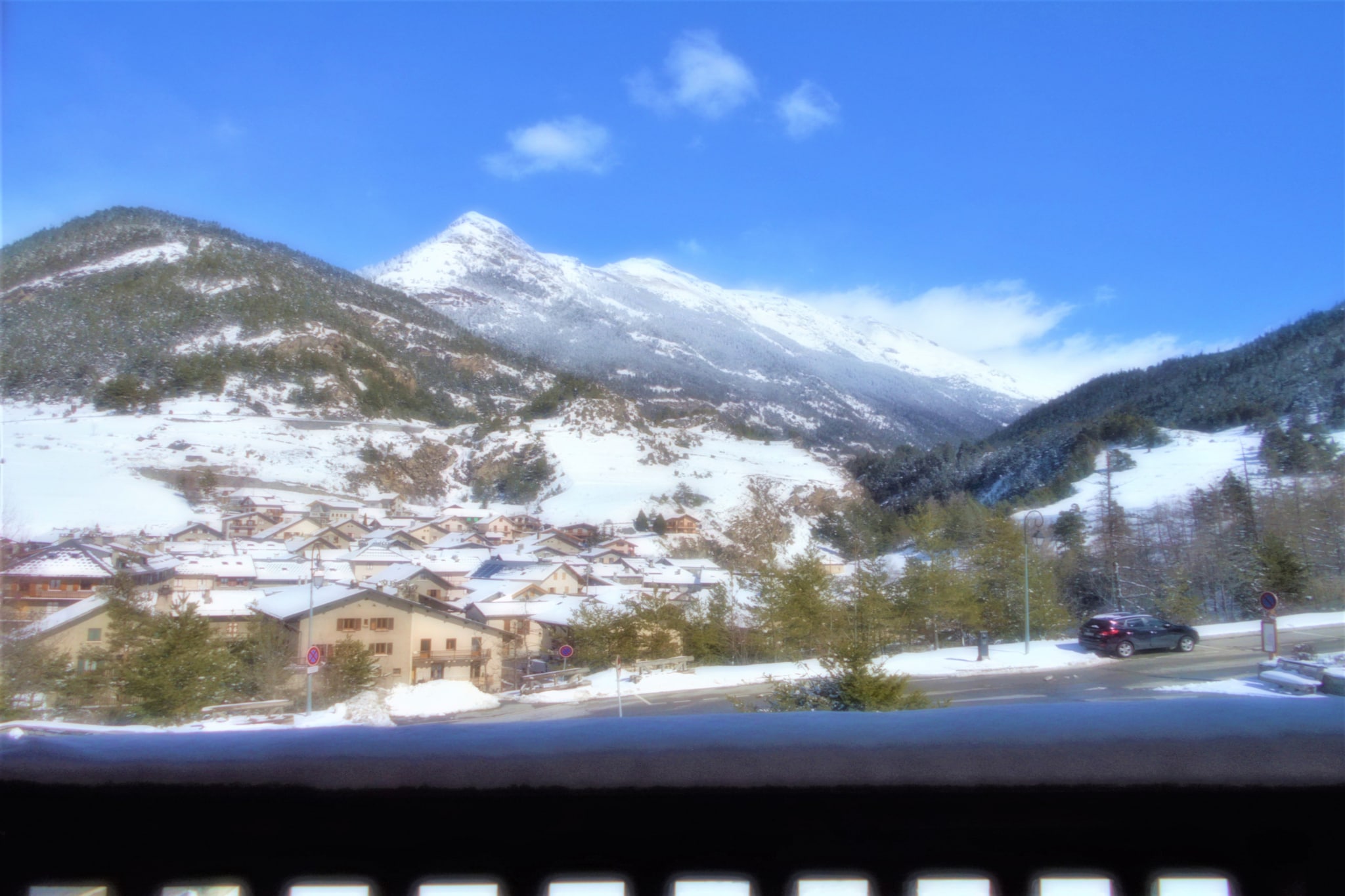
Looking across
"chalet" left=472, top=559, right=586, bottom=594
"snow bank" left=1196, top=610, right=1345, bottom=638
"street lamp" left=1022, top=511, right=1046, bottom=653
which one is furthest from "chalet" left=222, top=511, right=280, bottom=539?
"snow bank" left=1196, top=610, right=1345, bottom=638

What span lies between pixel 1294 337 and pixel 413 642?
13.8 ft

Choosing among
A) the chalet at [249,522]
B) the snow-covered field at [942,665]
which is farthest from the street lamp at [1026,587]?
the chalet at [249,522]

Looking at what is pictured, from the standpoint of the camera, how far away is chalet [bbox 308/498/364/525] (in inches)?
143

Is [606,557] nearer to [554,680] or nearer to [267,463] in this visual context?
[554,680]

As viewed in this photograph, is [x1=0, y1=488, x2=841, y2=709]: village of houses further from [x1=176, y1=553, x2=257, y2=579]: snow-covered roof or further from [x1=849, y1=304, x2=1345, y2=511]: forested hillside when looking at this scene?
[x1=849, y1=304, x2=1345, y2=511]: forested hillside

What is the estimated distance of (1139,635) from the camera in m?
3.02

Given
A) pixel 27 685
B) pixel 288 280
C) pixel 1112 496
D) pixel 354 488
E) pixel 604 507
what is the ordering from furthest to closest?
pixel 604 507
pixel 288 280
pixel 354 488
pixel 1112 496
pixel 27 685

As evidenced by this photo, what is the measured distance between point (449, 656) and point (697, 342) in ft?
13.1

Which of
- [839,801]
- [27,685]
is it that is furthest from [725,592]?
[27,685]

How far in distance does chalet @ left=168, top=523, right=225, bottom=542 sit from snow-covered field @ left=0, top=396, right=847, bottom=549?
0.13 feet

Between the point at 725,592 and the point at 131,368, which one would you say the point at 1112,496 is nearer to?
the point at 725,592

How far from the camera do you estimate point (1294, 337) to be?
3.80 m

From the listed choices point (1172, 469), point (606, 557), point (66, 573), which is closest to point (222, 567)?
point (66, 573)

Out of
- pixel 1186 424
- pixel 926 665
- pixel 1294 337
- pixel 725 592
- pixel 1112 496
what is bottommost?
pixel 926 665
